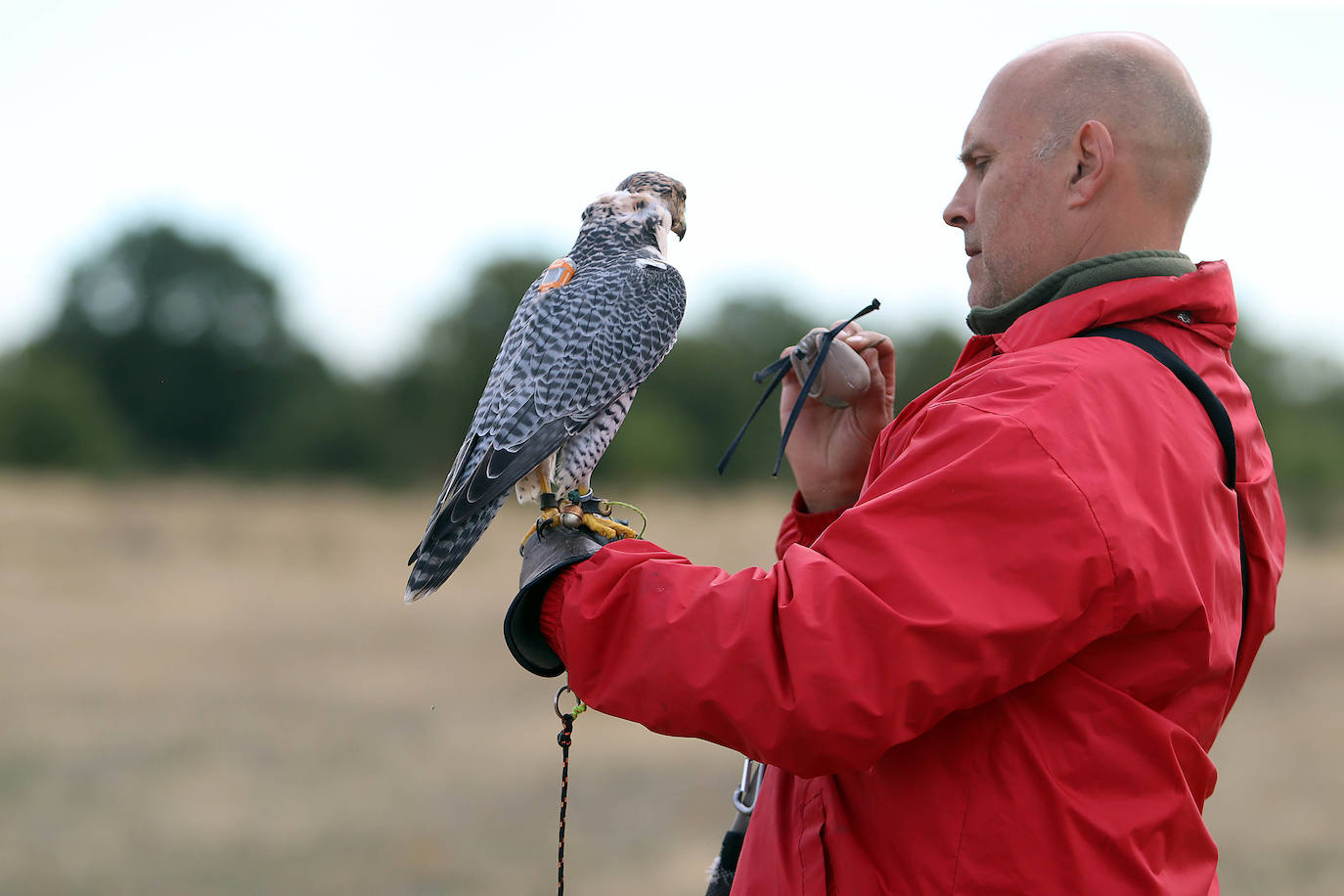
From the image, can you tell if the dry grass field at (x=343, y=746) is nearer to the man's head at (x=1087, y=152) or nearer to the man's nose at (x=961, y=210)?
the man's nose at (x=961, y=210)

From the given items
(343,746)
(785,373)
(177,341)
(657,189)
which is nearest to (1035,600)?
(785,373)

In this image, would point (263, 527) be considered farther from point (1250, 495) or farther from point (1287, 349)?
point (1287, 349)

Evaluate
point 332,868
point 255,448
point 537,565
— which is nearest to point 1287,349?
point 255,448

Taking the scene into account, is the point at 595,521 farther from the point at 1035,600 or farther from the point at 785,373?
the point at 1035,600

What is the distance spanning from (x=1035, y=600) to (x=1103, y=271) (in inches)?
24.5

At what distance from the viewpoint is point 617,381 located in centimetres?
221

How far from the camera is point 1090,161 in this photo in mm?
1713

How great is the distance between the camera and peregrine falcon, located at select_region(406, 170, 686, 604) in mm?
1939

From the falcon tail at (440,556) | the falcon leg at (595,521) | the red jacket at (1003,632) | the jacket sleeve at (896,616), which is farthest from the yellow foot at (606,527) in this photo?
the jacket sleeve at (896,616)

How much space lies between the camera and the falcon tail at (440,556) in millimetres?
1859

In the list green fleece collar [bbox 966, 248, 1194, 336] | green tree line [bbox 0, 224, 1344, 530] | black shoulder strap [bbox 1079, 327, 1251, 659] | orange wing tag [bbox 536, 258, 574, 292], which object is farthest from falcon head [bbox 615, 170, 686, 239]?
green tree line [bbox 0, 224, 1344, 530]

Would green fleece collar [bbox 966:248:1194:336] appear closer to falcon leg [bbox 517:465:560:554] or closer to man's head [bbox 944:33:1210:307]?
man's head [bbox 944:33:1210:307]

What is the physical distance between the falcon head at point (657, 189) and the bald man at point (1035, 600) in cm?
87

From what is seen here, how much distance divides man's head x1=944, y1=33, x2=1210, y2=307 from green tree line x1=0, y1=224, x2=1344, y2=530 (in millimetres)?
9055
